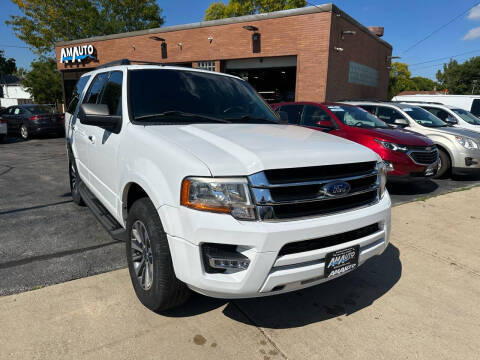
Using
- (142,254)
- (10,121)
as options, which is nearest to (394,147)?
(142,254)

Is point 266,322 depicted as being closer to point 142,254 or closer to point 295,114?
point 142,254

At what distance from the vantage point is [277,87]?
57.5ft

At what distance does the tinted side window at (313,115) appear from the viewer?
7086 millimetres

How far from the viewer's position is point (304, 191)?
218cm

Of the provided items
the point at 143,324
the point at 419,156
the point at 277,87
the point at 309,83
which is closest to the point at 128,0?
the point at 277,87

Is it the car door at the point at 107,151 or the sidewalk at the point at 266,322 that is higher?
the car door at the point at 107,151

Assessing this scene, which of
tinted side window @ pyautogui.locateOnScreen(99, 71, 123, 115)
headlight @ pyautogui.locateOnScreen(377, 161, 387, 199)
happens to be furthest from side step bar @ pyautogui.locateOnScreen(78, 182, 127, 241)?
headlight @ pyautogui.locateOnScreen(377, 161, 387, 199)

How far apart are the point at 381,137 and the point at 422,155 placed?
827 mm

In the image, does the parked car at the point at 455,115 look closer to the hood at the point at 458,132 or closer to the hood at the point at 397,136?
the hood at the point at 458,132

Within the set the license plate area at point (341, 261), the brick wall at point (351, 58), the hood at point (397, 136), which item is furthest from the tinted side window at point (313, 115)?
the brick wall at point (351, 58)

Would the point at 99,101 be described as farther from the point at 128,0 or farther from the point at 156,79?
the point at 128,0

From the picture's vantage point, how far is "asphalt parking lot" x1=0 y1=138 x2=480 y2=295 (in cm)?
317

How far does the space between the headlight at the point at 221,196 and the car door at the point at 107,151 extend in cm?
120

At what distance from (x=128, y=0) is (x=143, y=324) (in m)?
39.6
